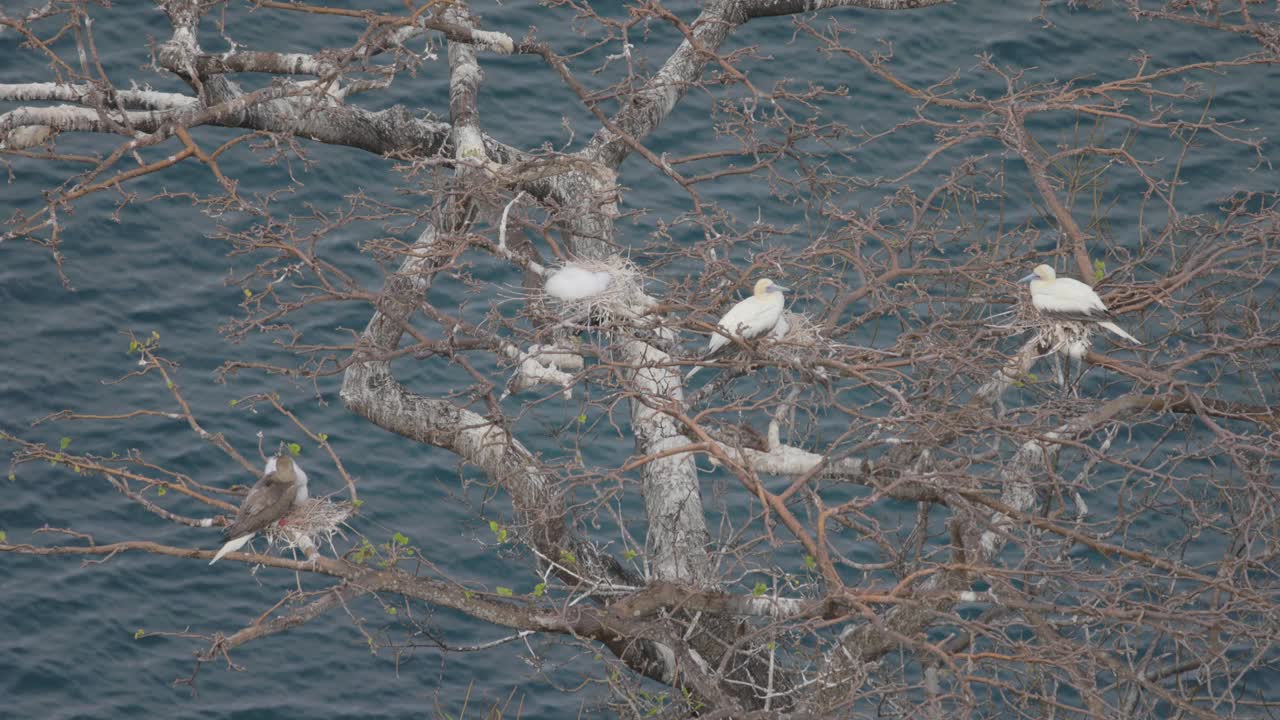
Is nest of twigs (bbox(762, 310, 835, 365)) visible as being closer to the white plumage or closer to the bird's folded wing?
the white plumage

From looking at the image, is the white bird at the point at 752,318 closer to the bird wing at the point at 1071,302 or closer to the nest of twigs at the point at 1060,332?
the nest of twigs at the point at 1060,332

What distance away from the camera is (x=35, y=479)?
10844 mm

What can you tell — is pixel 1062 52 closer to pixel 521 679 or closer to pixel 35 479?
pixel 521 679

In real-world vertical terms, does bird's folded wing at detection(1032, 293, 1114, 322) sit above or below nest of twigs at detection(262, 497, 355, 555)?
above

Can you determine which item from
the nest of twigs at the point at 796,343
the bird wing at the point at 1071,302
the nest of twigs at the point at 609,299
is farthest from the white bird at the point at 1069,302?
the nest of twigs at the point at 609,299

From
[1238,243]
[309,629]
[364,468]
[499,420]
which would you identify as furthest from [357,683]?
[1238,243]

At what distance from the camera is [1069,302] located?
587 centimetres

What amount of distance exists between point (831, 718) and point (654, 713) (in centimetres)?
204

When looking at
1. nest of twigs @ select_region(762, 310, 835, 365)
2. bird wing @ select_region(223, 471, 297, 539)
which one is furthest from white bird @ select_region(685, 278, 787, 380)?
bird wing @ select_region(223, 471, 297, 539)

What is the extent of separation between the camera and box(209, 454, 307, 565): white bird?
18.7 feet

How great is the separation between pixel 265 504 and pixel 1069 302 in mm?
3713

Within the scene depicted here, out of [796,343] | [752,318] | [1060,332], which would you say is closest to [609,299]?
[752,318]

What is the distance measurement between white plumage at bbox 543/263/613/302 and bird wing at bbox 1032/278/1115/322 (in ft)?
6.59

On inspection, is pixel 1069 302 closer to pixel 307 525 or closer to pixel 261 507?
pixel 307 525
